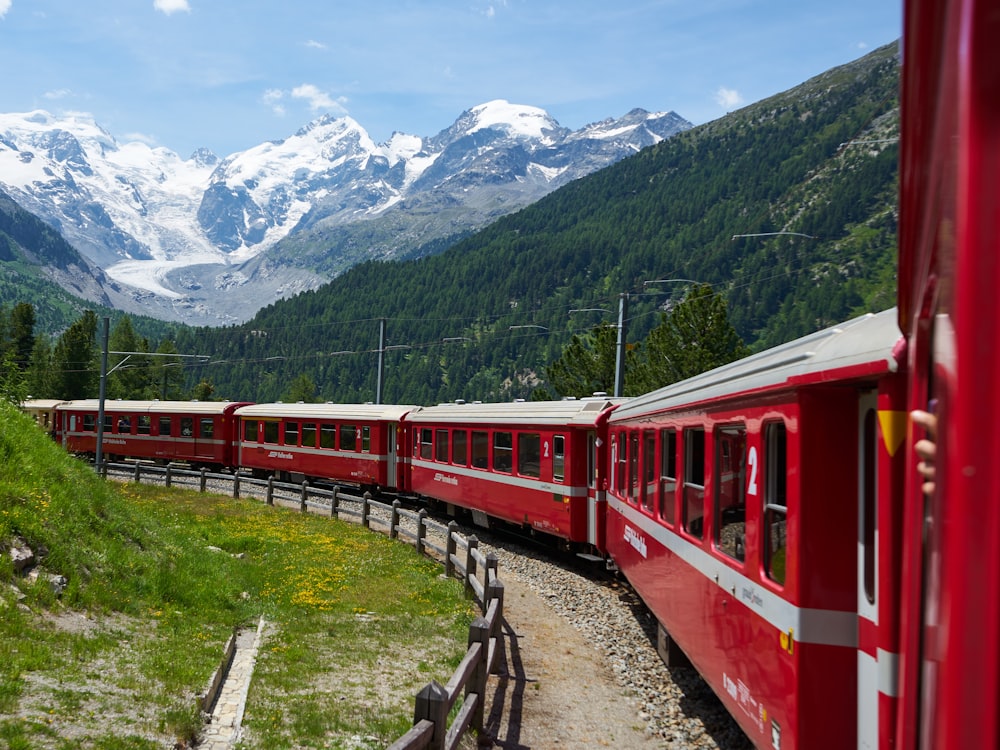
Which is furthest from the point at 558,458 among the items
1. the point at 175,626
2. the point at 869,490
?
the point at 869,490

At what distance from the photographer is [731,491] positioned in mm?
7305

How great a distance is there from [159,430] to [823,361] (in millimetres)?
41231

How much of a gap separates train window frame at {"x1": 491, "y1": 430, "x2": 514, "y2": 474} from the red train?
4991 millimetres

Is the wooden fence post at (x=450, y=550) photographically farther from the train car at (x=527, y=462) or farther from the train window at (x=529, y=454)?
the train window at (x=529, y=454)

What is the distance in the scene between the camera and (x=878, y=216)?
18025cm

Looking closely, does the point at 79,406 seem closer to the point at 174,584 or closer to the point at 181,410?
the point at 181,410

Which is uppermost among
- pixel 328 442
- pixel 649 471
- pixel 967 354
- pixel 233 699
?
pixel 967 354

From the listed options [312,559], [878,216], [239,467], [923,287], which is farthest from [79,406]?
[878,216]

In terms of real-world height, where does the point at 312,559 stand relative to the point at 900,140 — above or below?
below

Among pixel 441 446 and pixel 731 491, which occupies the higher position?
pixel 731 491

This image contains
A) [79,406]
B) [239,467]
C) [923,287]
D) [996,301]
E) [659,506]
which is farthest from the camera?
[79,406]

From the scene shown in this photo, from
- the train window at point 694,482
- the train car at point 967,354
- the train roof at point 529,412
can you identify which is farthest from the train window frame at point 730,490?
the train roof at point 529,412

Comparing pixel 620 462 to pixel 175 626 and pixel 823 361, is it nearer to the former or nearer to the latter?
pixel 175 626

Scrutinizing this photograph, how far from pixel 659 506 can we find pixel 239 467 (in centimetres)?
3232
